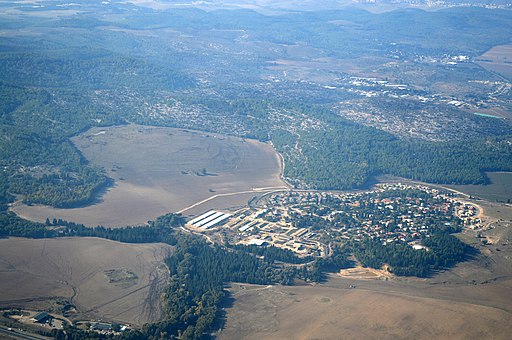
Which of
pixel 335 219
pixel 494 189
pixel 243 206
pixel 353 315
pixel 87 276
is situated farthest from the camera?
pixel 494 189

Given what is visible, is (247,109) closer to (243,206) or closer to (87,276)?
(243,206)

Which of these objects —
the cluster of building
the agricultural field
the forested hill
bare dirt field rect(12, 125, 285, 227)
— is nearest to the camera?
the agricultural field

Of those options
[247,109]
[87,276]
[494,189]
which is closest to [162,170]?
[87,276]

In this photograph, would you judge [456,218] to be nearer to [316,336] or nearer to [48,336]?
[316,336]

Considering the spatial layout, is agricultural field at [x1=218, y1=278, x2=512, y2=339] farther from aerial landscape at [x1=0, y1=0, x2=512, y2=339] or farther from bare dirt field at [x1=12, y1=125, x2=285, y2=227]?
bare dirt field at [x1=12, y1=125, x2=285, y2=227]

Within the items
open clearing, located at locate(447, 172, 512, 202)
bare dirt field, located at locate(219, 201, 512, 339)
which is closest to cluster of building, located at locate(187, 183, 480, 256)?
open clearing, located at locate(447, 172, 512, 202)

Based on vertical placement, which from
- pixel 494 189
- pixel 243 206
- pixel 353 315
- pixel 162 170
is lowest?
pixel 243 206

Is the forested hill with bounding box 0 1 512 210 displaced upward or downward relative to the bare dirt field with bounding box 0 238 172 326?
upward

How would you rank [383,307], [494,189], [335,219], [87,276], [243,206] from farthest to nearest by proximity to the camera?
[494,189]
[243,206]
[335,219]
[87,276]
[383,307]

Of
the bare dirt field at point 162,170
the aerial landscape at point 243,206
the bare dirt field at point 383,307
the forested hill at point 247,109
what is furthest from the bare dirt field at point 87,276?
the forested hill at point 247,109
